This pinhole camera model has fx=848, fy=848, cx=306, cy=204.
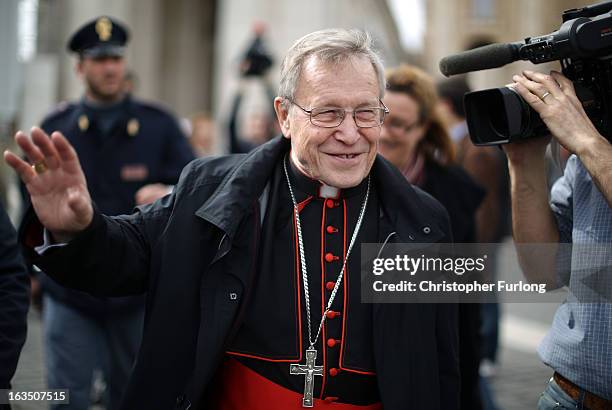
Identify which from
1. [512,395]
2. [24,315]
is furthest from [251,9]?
[24,315]

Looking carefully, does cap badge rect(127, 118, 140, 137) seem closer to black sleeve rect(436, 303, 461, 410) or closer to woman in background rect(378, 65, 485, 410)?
woman in background rect(378, 65, 485, 410)

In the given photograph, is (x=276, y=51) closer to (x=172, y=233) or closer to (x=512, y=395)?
(x=512, y=395)

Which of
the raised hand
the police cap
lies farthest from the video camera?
the police cap

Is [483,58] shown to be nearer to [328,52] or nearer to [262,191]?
[328,52]

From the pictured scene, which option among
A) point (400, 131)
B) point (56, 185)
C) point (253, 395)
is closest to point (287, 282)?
point (253, 395)

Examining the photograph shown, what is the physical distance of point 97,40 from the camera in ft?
16.0

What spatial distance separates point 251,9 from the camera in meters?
14.7

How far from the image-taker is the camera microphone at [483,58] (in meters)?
2.65

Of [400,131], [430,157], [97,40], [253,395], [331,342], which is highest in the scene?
[97,40]

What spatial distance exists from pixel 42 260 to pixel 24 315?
0.39 m

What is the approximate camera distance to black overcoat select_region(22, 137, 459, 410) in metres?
2.56

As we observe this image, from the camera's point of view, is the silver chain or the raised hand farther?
the silver chain

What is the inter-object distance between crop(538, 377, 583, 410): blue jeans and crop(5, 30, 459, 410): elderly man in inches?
11.3

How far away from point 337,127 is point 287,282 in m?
0.52
